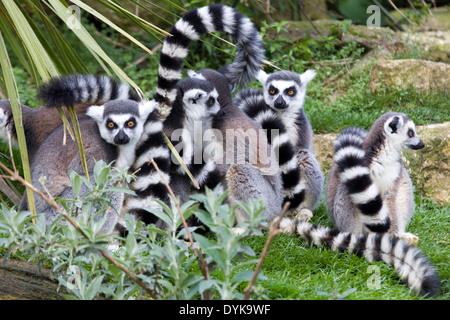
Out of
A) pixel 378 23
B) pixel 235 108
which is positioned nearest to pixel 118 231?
pixel 235 108

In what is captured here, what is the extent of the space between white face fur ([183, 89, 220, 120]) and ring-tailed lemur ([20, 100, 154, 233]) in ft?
1.46

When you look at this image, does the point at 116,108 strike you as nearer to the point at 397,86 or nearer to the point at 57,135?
the point at 57,135

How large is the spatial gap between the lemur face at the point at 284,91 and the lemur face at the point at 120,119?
5.30ft

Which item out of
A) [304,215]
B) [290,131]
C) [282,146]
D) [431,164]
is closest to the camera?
[282,146]

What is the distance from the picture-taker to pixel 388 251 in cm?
371

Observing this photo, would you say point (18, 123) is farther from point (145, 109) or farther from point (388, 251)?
point (388, 251)

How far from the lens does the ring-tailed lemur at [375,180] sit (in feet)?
13.0

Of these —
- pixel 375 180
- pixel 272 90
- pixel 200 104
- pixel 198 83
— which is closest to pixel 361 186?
pixel 375 180

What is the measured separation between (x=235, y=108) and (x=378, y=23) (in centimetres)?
601

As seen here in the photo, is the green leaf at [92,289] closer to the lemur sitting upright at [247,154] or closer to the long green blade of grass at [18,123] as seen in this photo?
the long green blade of grass at [18,123]

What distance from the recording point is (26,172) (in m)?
2.95

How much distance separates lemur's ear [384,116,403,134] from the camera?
4.33 meters

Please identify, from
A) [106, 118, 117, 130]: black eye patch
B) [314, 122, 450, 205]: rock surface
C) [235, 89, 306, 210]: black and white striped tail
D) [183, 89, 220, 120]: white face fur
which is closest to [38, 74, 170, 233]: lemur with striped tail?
[106, 118, 117, 130]: black eye patch

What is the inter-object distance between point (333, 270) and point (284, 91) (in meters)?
2.31
